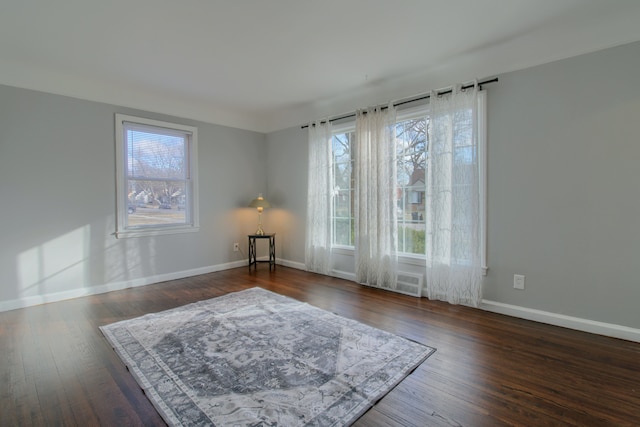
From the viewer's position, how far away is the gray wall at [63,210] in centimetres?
324

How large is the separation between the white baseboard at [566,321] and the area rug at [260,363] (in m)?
1.23

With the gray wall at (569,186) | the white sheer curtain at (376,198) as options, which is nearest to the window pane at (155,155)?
the white sheer curtain at (376,198)

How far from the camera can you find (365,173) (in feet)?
13.3

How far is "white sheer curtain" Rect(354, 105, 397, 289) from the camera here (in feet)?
12.5

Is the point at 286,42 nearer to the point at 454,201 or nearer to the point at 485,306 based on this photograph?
the point at 454,201

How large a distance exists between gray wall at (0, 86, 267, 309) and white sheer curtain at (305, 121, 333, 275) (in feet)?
6.13

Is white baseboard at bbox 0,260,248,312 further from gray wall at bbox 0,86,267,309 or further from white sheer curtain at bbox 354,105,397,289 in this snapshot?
white sheer curtain at bbox 354,105,397,289

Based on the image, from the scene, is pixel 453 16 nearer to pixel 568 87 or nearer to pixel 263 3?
pixel 568 87

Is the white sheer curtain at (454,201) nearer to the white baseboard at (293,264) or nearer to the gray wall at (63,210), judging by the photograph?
the white baseboard at (293,264)

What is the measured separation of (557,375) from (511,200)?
1609 millimetres

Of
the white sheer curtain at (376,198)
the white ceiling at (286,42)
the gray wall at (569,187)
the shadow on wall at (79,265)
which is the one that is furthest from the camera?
the white sheer curtain at (376,198)

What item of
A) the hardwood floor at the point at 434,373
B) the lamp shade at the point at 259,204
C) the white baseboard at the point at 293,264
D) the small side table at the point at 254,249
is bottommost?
the hardwood floor at the point at 434,373

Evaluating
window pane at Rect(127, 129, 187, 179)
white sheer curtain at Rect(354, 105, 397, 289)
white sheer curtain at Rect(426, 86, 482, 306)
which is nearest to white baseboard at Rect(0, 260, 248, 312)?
window pane at Rect(127, 129, 187, 179)

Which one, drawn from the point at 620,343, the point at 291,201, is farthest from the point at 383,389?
the point at 291,201
